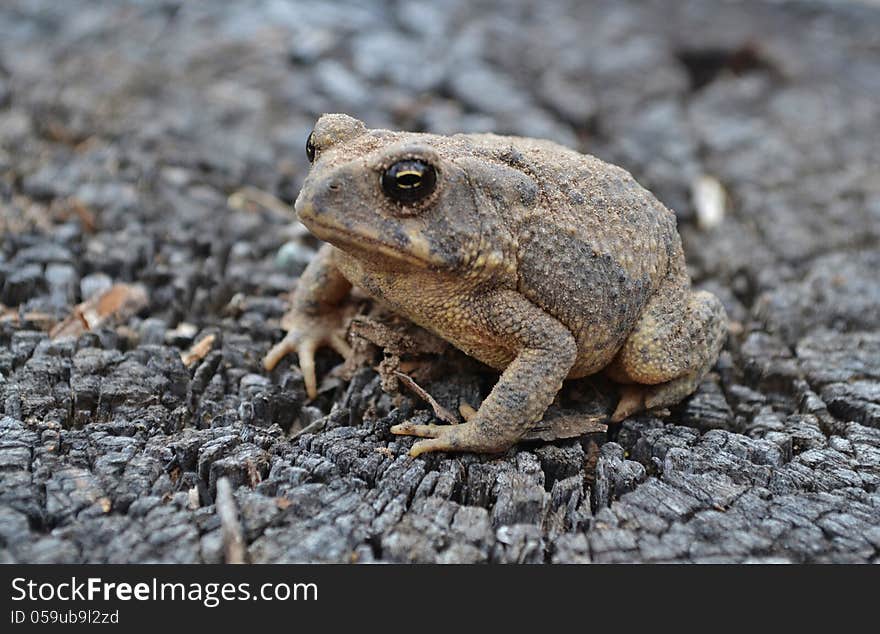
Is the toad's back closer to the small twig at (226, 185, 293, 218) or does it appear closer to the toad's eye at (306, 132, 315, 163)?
the toad's eye at (306, 132, 315, 163)

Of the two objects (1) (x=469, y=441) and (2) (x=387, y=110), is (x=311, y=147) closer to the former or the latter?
(1) (x=469, y=441)

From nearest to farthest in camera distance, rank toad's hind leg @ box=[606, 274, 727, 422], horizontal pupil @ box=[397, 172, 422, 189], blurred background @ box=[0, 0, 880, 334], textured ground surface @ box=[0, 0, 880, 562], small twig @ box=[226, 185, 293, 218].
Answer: textured ground surface @ box=[0, 0, 880, 562] < horizontal pupil @ box=[397, 172, 422, 189] < toad's hind leg @ box=[606, 274, 727, 422] < blurred background @ box=[0, 0, 880, 334] < small twig @ box=[226, 185, 293, 218]

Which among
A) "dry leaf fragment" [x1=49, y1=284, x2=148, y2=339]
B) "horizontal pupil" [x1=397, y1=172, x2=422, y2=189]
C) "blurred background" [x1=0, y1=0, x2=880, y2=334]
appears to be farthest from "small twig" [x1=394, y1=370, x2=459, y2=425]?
"dry leaf fragment" [x1=49, y1=284, x2=148, y2=339]

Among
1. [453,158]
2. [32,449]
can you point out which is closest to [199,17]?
[453,158]

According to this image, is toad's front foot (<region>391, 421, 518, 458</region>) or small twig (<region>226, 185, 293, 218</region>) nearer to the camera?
toad's front foot (<region>391, 421, 518, 458</region>)

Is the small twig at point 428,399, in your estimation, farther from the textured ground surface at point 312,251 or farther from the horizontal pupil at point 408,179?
the horizontal pupil at point 408,179

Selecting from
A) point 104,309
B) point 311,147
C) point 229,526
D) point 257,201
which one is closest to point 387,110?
point 257,201

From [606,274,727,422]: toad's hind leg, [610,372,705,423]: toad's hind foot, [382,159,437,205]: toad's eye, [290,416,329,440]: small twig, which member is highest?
[382,159,437,205]: toad's eye
